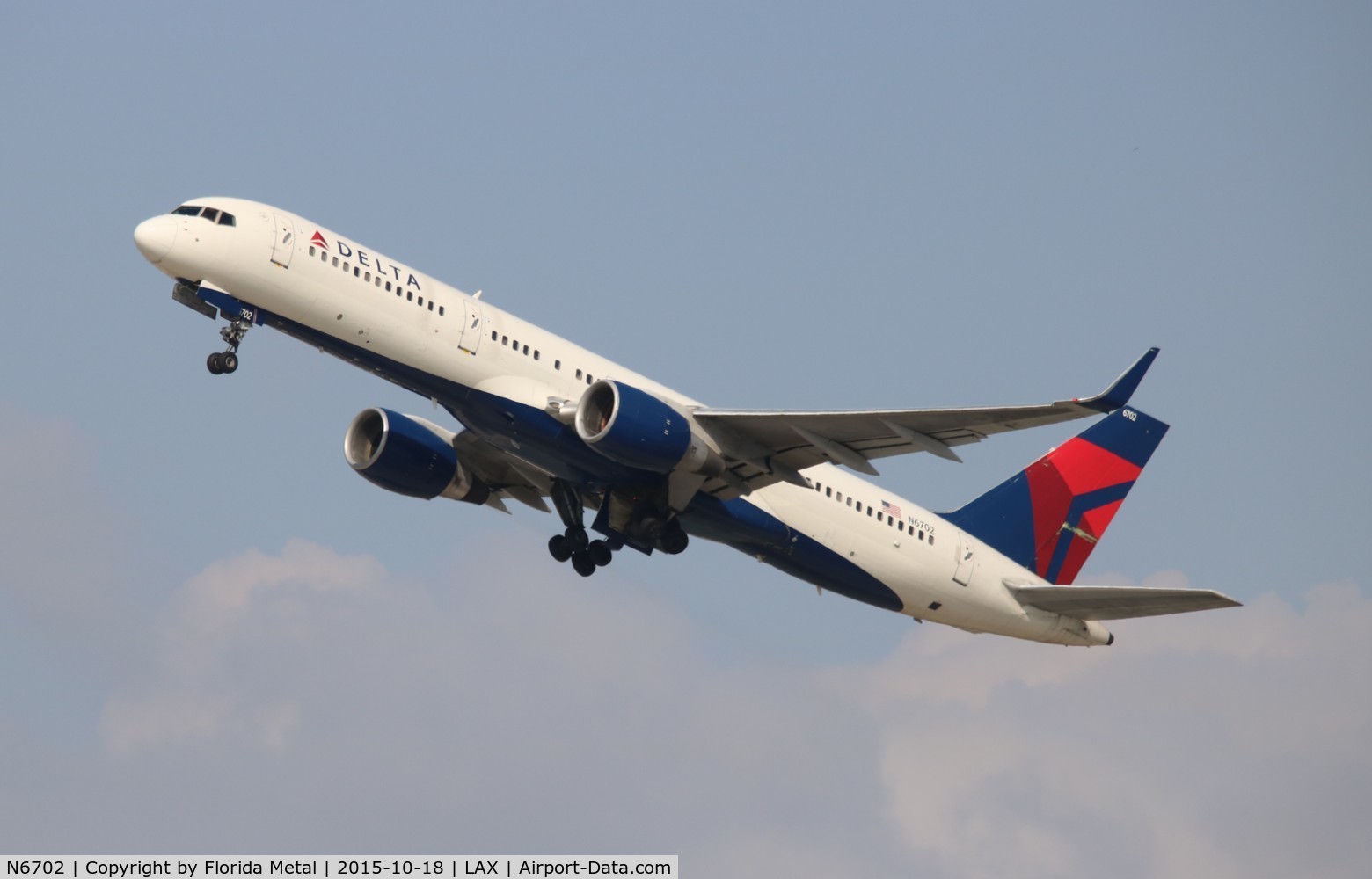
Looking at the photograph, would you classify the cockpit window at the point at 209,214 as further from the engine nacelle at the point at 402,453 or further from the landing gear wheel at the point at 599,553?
the landing gear wheel at the point at 599,553

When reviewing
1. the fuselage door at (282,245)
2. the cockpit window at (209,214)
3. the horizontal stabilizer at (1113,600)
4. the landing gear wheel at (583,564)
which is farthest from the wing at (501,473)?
the horizontal stabilizer at (1113,600)

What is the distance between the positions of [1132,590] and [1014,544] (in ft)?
17.9

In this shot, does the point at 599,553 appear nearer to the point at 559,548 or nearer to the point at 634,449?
the point at 559,548

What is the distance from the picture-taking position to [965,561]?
4350cm

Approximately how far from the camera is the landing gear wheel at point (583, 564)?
42372mm

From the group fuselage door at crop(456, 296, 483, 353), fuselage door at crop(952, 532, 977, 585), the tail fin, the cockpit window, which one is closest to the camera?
the cockpit window

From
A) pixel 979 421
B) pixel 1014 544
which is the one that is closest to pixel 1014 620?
pixel 1014 544

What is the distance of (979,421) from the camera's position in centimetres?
3516

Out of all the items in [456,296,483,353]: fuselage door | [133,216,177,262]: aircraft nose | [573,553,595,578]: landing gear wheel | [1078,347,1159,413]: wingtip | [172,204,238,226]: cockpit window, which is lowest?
[1078,347,1159,413]: wingtip

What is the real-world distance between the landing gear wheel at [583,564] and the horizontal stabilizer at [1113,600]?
10.6 m

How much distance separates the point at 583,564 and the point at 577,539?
26.9 inches

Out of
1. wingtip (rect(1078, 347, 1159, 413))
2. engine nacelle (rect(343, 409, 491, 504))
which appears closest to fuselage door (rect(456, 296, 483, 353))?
engine nacelle (rect(343, 409, 491, 504))

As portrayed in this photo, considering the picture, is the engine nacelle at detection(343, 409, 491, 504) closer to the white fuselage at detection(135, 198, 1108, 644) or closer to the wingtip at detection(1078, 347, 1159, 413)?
the white fuselage at detection(135, 198, 1108, 644)

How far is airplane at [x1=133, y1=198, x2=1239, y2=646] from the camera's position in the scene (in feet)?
118
